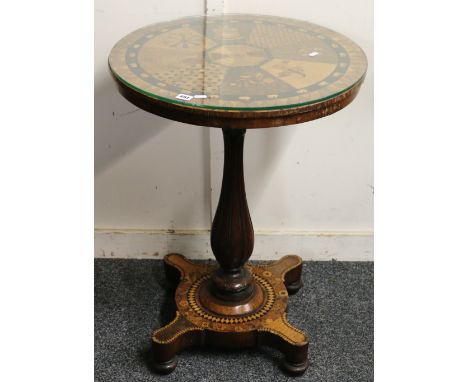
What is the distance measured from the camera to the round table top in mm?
1828

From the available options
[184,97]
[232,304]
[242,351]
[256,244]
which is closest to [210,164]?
[256,244]

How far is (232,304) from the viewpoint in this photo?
242cm

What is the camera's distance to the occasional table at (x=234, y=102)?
72.9 inches

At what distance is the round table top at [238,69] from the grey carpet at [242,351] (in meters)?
0.88

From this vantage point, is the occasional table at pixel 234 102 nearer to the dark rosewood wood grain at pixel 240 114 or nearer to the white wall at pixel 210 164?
the dark rosewood wood grain at pixel 240 114

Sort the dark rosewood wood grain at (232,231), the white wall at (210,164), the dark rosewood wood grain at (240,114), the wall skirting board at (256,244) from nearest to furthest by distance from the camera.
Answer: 1. the dark rosewood wood grain at (240,114)
2. the dark rosewood wood grain at (232,231)
3. the white wall at (210,164)
4. the wall skirting board at (256,244)

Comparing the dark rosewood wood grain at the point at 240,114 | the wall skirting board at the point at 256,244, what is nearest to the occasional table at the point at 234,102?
the dark rosewood wood grain at the point at 240,114

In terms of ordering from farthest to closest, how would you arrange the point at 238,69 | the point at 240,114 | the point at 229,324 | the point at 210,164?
the point at 210,164 < the point at 229,324 < the point at 238,69 < the point at 240,114

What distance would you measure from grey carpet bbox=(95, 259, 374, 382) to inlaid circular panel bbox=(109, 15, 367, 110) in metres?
0.92

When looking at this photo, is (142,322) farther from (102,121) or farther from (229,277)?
(102,121)

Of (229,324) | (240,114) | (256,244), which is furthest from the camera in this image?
(256,244)

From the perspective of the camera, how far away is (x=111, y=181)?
2.76m

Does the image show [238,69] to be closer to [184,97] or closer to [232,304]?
[184,97]

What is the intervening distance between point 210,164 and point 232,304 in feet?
1.81
